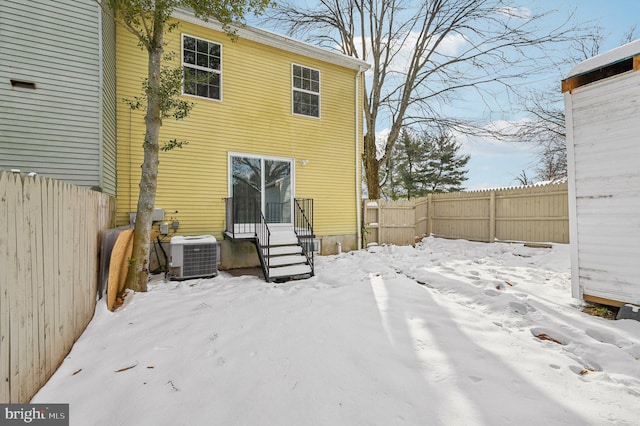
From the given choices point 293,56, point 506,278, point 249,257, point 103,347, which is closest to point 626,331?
point 506,278

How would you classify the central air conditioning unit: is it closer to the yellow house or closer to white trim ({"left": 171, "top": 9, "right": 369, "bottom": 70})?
the yellow house

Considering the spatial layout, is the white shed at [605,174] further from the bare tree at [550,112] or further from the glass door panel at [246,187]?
the bare tree at [550,112]

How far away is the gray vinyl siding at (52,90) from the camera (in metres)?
4.23

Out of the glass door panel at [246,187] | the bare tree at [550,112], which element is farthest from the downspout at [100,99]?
the bare tree at [550,112]

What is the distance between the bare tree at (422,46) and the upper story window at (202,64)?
699 centimetres

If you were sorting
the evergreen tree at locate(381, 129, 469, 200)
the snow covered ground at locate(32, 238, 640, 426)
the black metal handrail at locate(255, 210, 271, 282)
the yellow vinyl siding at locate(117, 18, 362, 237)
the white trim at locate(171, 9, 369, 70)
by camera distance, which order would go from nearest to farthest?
the snow covered ground at locate(32, 238, 640, 426), the black metal handrail at locate(255, 210, 271, 282), the yellow vinyl siding at locate(117, 18, 362, 237), the white trim at locate(171, 9, 369, 70), the evergreen tree at locate(381, 129, 469, 200)

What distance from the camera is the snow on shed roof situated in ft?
11.1

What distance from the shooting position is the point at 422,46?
12.2 meters

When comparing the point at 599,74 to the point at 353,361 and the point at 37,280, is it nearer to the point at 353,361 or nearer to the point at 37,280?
the point at 353,361

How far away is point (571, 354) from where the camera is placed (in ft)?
8.44

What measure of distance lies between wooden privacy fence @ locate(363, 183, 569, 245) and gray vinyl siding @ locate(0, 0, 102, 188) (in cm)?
756

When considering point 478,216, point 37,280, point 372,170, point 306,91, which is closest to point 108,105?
point 37,280

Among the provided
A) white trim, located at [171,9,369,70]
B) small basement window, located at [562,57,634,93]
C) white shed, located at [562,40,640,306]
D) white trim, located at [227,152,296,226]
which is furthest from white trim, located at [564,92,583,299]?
white trim, located at [171,9,369,70]

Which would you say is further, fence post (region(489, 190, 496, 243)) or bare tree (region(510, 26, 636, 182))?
bare tree (region(510, 26, 636, 182))
